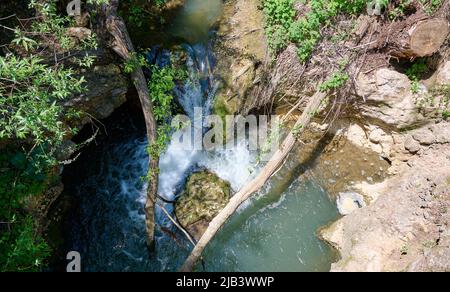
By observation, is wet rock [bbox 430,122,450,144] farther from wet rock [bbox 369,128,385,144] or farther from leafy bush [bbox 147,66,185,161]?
leafy bush [bbox 147,66,185,161]

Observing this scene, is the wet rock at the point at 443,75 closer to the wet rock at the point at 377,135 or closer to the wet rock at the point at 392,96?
the wet rock at the point at 392,96

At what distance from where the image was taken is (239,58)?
6.88 m

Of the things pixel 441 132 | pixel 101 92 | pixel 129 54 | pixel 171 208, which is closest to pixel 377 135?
pixel 441 132

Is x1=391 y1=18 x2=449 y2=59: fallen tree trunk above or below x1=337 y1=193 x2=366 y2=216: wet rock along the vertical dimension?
above

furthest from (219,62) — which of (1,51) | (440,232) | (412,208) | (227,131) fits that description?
(440,232)

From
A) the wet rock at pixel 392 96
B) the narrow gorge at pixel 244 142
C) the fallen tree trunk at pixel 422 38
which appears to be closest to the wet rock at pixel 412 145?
the narrow gorge at pixel 244 142

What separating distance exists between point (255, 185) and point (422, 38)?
3.56 m

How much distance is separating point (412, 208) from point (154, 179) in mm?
3886

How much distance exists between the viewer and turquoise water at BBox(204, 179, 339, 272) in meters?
6.07

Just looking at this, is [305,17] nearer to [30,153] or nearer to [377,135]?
[377,135]

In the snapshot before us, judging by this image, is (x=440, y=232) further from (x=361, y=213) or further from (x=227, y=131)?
(x=227, y=131)

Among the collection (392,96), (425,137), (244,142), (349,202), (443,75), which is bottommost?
(349,202)

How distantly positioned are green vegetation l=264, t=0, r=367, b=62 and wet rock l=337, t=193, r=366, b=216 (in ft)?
8.28

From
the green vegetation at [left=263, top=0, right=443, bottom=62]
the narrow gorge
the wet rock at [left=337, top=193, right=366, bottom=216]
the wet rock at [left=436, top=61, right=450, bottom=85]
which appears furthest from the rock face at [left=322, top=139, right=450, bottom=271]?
the green vegetation at [left=263, top=0, right=443, bottom=62]
